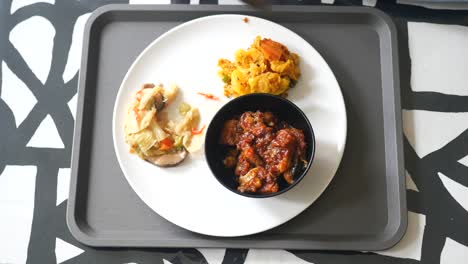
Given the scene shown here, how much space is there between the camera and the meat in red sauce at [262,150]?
1.08 metres

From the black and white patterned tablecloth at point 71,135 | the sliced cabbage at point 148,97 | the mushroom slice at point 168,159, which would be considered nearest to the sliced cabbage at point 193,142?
the mushroom slice at point 168,159

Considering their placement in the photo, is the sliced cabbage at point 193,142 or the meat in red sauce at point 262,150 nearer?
the meat in red sauce at point 262,150

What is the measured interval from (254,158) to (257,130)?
66 millimetres

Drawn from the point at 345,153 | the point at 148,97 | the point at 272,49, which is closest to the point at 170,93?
the point at 148,97

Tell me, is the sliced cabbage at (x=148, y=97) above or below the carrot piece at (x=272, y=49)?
below

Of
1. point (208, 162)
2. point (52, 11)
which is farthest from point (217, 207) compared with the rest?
point (52, 11)

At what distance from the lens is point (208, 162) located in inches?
42.9

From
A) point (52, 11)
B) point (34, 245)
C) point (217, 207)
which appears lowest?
point (34, 245)

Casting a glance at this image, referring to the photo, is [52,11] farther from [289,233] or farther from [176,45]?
[289,233]

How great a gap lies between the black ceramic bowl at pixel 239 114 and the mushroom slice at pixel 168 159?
A: 96 mm

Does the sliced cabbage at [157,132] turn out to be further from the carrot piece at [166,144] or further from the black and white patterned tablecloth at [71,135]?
the black and white patterned tablecloth at [71,135]

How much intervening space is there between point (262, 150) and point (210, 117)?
19cm

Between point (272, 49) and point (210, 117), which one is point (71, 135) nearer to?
point (210, 117)

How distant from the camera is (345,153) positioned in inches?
47.9
